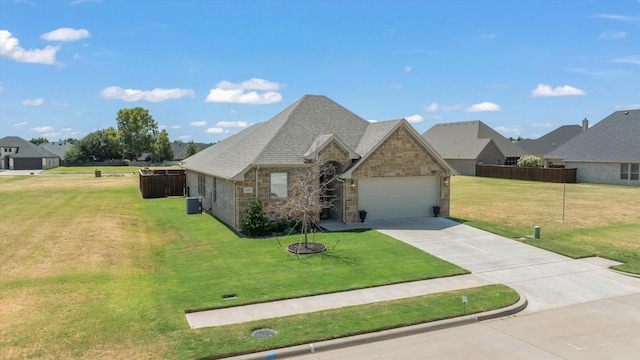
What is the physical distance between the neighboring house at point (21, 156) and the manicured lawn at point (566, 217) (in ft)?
290

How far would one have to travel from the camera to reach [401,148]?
2322cm

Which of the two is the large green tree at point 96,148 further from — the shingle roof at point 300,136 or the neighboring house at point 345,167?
the neighboring house at point 345,167

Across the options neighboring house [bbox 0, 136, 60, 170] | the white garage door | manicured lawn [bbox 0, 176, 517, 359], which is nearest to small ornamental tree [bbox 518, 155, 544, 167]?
the white garage door

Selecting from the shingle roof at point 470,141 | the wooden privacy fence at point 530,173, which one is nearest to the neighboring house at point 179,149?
the shingle roof at point 470,141

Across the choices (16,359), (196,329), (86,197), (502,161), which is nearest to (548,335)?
(196,329)

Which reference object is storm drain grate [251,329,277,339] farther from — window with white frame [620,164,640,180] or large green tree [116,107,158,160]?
large green tree [116,107,158,160]

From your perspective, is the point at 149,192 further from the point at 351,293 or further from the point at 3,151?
the point at 3,151

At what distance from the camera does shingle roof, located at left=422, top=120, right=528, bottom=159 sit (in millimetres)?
60375

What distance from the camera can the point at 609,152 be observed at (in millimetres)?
46781

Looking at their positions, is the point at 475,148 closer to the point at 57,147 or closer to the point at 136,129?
the point at 136,129

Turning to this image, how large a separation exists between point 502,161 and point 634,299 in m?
51.8

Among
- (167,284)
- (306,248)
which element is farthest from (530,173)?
(167,284)

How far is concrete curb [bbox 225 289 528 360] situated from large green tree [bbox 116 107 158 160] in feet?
358

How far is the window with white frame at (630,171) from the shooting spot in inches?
1731
